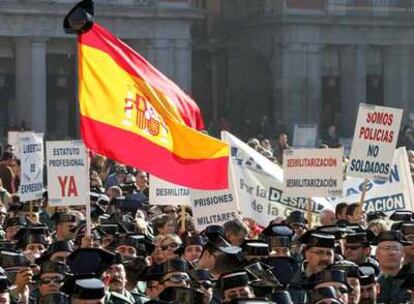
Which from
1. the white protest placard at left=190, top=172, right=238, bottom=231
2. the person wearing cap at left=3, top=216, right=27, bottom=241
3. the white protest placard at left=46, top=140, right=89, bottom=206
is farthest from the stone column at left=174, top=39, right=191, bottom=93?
the white protest placard at left=190, top=172, right=238, bottom=231

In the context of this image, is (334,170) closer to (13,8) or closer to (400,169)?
(400,169)

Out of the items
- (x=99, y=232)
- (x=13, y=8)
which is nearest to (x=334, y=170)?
(x=99, y=232)

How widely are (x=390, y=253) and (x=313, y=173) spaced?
15.8 feet

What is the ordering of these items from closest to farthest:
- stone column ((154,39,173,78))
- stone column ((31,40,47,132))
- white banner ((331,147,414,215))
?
white banner ((331,147,414,215)), stone column ((31,40,47,132)), stone column ((154,39,173,78))

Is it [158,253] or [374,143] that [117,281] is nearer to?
[158,253]

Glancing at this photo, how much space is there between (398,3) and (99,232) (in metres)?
43.4

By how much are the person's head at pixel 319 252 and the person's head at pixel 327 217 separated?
4.18 m

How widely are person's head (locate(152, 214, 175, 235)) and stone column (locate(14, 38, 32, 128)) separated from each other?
3301cm

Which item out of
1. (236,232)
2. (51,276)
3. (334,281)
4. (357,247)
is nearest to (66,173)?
(236,232)

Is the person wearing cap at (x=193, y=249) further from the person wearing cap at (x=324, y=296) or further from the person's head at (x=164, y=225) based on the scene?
the person wearing cap at (x=324, y=296)

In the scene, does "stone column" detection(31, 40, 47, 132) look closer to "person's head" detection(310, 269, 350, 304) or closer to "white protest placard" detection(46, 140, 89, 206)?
"white protest placard" detection(46, 140, 89, 206)

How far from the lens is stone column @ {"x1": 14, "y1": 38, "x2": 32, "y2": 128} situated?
50.4m

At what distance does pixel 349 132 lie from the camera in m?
56.3

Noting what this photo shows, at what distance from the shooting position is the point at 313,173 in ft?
62.2
